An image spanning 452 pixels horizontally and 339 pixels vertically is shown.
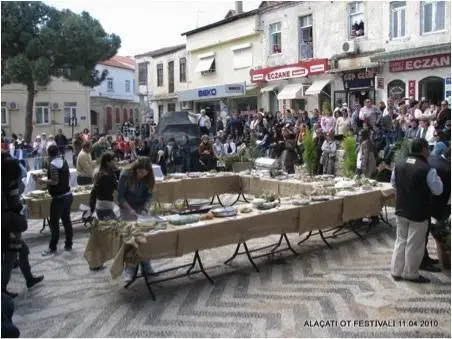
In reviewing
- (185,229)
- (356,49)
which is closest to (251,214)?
(185,229)

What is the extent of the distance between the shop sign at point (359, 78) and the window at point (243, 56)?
21.3ft

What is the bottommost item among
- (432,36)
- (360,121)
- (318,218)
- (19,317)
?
(19,317)

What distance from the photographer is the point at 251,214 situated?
666cm

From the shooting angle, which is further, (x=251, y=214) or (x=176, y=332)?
(x=251, y=214)

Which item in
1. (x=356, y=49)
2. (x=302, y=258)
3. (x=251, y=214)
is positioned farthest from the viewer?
(x=356, y=49)

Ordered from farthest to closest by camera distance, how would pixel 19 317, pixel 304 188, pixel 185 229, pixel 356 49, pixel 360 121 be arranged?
pixel 356 49 < pixel 360 121 < pixel 304 188 < pixel 185 229 < pixel 19 317

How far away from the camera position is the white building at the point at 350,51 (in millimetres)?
17969

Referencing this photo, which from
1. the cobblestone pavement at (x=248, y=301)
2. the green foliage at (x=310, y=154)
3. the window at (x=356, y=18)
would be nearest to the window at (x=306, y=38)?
the window at (x=356, y=18)

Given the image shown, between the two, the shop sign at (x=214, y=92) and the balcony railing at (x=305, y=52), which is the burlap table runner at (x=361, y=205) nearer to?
the balcony railing at (x=305, y=52)

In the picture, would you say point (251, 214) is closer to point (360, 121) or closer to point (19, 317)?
point (19, 317)

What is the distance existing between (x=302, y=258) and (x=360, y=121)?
978cm

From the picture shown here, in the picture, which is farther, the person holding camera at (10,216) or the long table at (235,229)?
the long table at (235,229)

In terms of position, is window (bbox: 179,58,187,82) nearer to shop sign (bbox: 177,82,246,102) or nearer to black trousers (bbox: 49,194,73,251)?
shop sign (bbox: 177,82,246,102)

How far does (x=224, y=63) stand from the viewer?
28.1 meters
